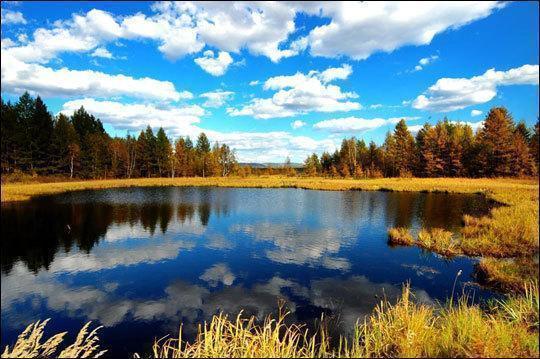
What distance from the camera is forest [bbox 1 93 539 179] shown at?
208ft

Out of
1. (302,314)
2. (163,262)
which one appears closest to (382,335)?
(302,314)

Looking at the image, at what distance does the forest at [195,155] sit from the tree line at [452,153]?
0.56 feet

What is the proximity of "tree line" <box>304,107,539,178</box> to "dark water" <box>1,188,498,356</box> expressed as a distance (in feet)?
123

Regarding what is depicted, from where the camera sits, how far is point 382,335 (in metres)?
8.05

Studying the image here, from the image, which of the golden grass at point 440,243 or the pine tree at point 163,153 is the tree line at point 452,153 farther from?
the pine tree at point 163,153

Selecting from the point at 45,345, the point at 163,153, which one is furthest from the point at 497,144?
the point at 163,153

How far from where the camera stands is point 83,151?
8012cm


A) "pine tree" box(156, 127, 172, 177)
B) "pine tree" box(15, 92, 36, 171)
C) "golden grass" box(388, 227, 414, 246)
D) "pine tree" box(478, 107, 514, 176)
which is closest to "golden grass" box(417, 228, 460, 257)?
"golden grass" box(388, 227, 414, 246)

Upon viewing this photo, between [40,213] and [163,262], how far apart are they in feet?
69.2

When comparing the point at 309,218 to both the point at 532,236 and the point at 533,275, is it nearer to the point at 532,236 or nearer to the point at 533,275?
the point at 532,236

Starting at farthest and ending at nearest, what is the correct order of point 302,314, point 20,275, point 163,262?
point 163,262 → point 20,275 → point 302,314

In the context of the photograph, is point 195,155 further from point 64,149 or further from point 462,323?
point 462,323

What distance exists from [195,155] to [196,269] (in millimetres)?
99303

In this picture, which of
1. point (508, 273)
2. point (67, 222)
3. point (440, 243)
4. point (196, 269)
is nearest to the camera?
point (508, 273)
